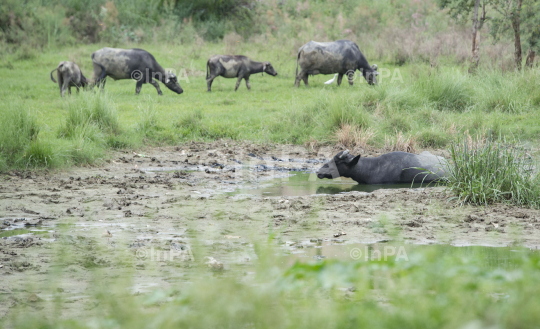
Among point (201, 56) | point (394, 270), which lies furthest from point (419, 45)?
point (394, 270)

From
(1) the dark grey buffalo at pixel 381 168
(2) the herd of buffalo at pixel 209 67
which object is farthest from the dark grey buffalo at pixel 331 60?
(1) the dark grey buffalo at pixel 381 168

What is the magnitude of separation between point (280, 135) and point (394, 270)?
7.84 metres

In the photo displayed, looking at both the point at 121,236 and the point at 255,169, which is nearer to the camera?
the point at 121,236

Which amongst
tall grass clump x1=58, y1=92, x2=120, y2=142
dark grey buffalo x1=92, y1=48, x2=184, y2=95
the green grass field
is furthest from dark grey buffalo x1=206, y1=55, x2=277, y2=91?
tall grass clump x1=58, y1=92, x2=120, y2=142

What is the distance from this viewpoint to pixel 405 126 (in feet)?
34.6

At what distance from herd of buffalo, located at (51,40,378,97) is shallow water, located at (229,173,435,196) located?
8.13 m

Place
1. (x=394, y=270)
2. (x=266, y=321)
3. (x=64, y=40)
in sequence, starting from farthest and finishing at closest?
(x=64, y=40)
(x=394, y=270)
(x=266, y=321)

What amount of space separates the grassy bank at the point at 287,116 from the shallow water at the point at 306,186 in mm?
1689

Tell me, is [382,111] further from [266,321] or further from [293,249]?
[266,321]

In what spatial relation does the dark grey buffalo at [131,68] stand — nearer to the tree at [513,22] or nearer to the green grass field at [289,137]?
the green grass field at [289,137]

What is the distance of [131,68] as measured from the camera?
619 inches

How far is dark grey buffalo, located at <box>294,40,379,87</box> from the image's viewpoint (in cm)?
1648

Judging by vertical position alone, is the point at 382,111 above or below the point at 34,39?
below

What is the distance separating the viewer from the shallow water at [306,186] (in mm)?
7164
